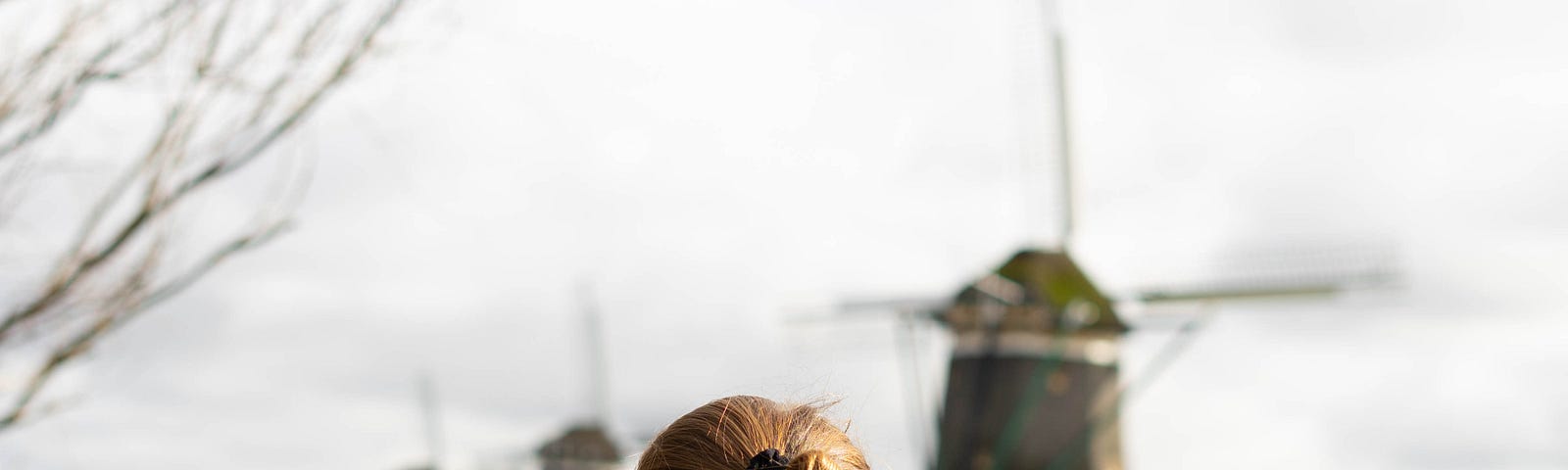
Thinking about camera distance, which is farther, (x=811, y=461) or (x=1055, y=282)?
(x=1055, y=282)

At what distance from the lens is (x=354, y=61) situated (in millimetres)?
3201

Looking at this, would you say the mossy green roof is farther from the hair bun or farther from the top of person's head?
the hair bun

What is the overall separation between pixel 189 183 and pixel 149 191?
7cm

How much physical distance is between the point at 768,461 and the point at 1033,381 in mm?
16632

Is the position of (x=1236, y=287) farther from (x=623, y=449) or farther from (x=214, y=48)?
(x=623, y=449)

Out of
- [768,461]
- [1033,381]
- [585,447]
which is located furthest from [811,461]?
[585,447]

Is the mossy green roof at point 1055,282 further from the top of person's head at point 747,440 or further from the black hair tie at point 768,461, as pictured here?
the black hair tie at point 768,461

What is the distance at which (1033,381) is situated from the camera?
18.6 metres

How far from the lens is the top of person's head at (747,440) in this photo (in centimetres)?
228

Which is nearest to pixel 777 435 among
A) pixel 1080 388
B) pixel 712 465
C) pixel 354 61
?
pixel 712 465

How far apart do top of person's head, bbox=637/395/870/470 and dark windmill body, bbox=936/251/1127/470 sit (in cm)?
1633

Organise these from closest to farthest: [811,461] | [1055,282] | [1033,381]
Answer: [811,461], [1033,381], [1055,282]

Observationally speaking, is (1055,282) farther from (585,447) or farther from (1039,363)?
(585,447)

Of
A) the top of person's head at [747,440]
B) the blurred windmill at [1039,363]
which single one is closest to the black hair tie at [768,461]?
the top of person's head at [747,440]
